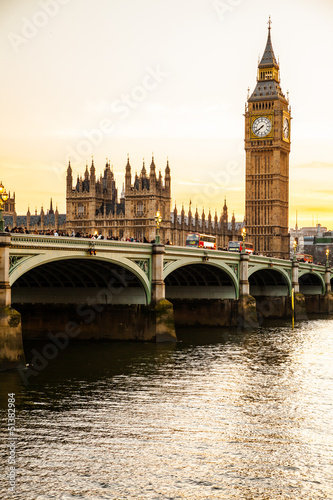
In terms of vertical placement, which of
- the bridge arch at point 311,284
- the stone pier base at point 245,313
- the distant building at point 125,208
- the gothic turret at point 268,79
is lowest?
the stone pier base at point 245,313

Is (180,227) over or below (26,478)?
over

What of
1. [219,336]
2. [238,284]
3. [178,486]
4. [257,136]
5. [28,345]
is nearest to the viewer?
[178,486]

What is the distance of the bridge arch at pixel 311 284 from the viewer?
91394 millimetres

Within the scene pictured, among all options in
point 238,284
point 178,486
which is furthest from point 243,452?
point 238,284

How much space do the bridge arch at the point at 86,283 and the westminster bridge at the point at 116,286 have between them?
63 mm

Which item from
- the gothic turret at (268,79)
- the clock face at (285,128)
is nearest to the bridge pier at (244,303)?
the clock face at (285,128)

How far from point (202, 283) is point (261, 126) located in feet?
270

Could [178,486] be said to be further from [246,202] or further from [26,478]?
[246,202]

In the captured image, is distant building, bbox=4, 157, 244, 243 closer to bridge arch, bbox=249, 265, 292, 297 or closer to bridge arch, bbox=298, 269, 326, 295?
bridge arch, bbox=298, 269, 326, 295

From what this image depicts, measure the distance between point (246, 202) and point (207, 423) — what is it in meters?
118

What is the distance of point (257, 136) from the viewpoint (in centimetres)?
13950

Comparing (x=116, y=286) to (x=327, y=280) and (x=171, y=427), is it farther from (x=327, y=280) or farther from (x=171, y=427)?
(x=327, y=280)

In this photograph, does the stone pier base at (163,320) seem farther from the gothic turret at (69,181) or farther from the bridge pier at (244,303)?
the gothic turret at (69,181)

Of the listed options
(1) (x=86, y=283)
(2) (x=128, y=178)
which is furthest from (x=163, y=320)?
(2) (x=128, y=178)
